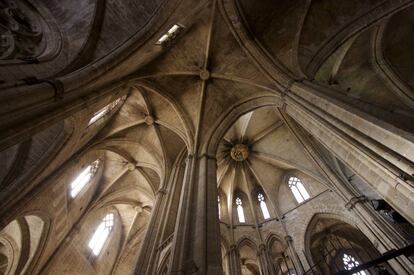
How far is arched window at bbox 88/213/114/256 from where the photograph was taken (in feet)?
43.9

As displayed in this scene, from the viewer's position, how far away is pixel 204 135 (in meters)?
11.2

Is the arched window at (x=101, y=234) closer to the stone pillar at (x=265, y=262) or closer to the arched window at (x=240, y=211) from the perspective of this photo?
the arched window at (x=240, y=211)

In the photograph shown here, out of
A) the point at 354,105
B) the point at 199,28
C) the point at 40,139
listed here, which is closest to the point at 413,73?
the point at 354,105

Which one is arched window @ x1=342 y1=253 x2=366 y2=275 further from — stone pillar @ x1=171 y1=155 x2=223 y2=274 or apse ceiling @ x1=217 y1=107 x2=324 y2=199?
stone pillar @ x1=171 y1=155 x2=223 y2=274

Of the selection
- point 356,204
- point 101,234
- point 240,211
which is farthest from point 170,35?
point 101,234

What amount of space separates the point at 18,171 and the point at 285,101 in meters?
9.39

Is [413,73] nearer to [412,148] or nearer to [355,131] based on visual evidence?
[355,131]

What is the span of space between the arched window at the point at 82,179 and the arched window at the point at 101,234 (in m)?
3.71

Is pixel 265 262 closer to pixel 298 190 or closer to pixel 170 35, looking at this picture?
pixel 298 190

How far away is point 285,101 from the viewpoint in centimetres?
831

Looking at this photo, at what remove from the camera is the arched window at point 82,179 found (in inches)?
443

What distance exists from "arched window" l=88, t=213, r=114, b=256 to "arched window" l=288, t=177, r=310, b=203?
1224cm

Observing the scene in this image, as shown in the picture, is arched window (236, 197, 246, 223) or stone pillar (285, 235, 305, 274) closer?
stone pillar (285, 235, 305, 274)

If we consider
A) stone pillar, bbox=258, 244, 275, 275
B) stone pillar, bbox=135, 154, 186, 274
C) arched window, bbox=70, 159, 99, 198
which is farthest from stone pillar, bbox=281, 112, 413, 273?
arched window, bbox=70, 159, 99, 198
